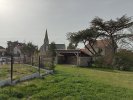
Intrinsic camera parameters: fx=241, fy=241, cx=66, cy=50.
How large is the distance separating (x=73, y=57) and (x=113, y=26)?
10.0 m

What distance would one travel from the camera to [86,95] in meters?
9.66

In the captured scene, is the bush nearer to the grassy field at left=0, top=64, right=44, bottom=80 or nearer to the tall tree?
the tall tree

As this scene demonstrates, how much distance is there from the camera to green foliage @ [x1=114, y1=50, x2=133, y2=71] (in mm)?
35844

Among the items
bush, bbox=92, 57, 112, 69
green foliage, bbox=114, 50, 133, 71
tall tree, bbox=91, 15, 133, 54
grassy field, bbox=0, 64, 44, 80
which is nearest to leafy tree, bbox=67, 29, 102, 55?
tall tree, bbox=91, 15, 133, 54

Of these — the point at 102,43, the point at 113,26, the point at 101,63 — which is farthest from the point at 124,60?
the point at 102,43

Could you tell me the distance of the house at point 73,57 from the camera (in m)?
43.5

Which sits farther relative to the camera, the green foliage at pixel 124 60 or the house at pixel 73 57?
the house at pixel 73 57

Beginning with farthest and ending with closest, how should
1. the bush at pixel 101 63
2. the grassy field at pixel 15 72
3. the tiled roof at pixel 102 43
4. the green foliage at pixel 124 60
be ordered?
the tiled roof at pixel 102 43 < the bush at pixel 101 63 < the green foliage at pixel 124 60 < the grassy field at pixel 15 72

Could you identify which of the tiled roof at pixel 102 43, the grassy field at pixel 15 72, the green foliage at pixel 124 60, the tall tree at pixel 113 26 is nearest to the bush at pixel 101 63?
the green foliage at pixel 124 60

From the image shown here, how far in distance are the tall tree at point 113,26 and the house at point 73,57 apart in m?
5.95

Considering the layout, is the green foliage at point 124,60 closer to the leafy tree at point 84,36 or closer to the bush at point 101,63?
the bush at point 101,63

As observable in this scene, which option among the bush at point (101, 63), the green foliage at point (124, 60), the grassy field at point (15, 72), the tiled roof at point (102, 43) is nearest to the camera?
the grassy field at point (15, 72)

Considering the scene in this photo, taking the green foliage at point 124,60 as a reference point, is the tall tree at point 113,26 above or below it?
above

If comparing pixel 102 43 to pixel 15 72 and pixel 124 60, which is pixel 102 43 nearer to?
pixel 124 60
